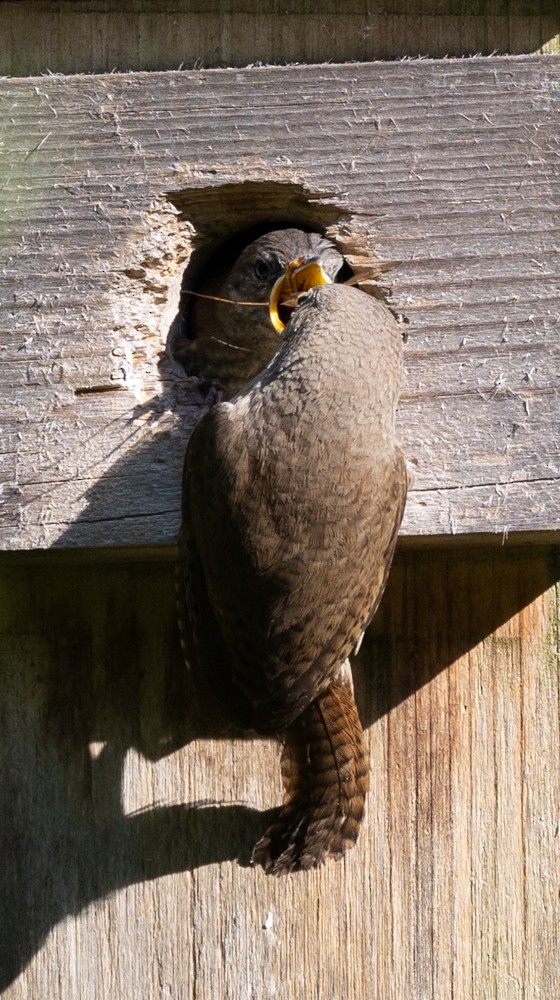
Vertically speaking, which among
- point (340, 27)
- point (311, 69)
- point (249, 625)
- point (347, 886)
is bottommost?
point (347, 886)

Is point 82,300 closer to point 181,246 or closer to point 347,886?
point 181,246

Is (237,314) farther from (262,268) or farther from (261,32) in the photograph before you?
(261,32)

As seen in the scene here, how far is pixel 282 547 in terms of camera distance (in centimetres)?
226

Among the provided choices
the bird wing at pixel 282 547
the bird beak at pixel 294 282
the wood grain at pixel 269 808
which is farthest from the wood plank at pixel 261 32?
the wood grain at pixel 269 808

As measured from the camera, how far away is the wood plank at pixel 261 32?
2961 mm

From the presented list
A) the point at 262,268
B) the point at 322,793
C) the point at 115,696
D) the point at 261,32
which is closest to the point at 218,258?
the point at 262,268

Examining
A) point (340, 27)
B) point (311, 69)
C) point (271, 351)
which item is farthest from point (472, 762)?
point (340, 27)

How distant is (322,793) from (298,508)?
1.98 ft

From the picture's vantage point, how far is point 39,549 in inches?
98.0

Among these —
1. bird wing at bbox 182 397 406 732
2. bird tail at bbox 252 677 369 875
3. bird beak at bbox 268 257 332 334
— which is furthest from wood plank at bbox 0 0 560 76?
bird tail at bbox 252 677 369 875

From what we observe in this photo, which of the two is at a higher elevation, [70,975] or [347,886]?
[347,886]

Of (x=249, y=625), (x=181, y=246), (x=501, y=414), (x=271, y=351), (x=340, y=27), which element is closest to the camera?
(x=249, y=625)

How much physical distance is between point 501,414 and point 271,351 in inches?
36.5

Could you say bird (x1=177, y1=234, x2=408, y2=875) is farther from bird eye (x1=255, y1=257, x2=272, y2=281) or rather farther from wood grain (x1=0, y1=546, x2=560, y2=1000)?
bird eye (x1=255, y1=257, x2=272, y2=281)
